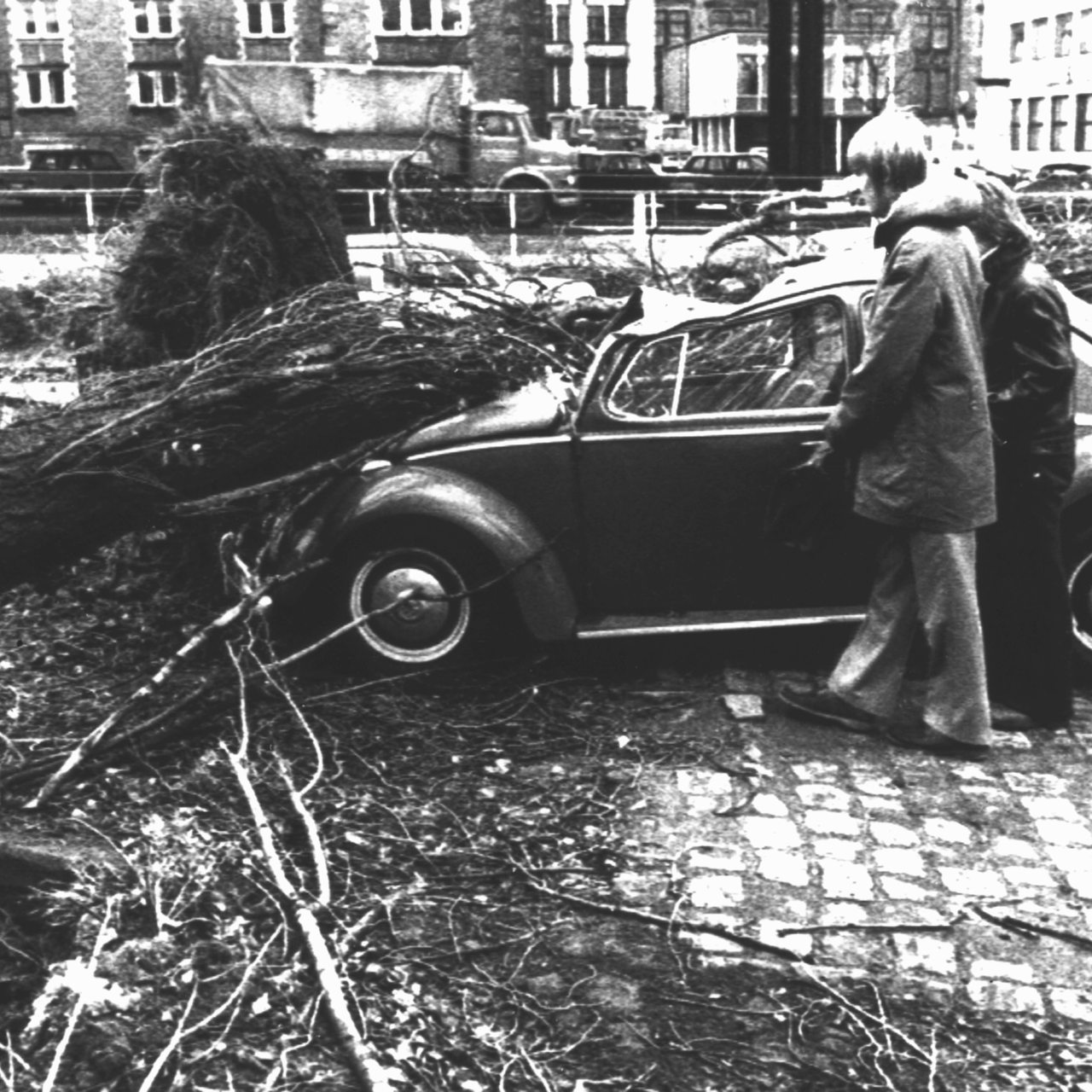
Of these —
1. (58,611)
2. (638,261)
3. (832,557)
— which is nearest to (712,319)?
Result: (832,557)

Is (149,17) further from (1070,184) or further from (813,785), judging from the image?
(813,785)

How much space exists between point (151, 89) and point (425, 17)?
9.19 m

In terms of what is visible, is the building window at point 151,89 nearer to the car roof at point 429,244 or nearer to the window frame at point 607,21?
the window frame at point 607,21

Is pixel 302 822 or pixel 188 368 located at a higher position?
pixel 188 368

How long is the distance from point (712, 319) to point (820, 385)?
493 mm

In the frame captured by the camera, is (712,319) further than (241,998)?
Yes

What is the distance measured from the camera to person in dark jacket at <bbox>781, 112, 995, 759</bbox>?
579cm

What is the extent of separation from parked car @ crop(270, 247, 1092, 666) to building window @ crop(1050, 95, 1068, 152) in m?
75.6

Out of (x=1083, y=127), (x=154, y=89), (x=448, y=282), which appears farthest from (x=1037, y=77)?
(x=448, y=282)

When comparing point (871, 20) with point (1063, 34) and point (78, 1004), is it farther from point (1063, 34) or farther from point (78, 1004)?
point (78, 1004)

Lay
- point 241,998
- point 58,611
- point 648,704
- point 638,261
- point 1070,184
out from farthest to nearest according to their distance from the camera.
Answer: point 1070,184, point 638,261, point 58,611, point 648,704, point 241,998

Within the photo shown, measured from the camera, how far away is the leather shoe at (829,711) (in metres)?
6.28

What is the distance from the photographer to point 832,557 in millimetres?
6715

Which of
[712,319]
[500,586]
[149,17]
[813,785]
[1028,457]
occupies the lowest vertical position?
[813,785]
